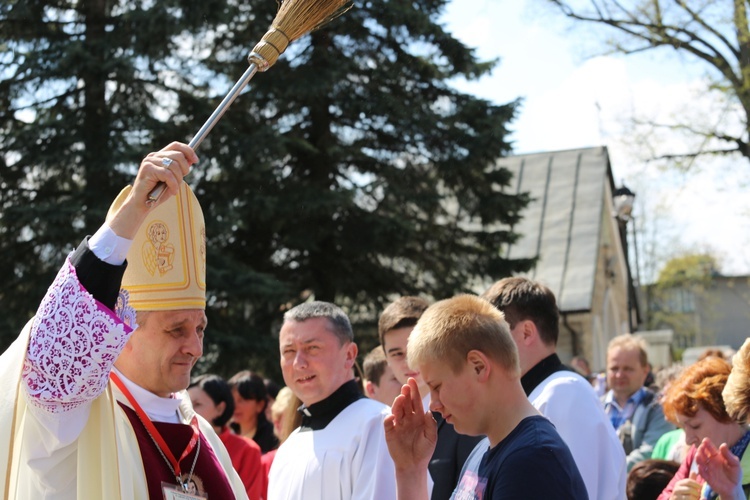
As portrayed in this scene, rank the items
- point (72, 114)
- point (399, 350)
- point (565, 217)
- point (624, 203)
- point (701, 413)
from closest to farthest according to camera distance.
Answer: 1. point (701, 413)
2. point (399, 350)
3. point (72, 114)
4. point (624, 203)
5. point (565, 217)

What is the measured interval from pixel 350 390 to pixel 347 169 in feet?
43.4

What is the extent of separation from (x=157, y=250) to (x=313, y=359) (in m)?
1.42

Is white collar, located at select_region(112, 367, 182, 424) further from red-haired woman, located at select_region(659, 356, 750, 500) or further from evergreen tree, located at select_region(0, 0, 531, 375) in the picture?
evergreen tree, located at select_region(0, 0, 531, 375)

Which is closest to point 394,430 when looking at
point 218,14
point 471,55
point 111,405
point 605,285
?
point 111,405

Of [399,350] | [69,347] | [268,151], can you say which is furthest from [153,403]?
[268,151]

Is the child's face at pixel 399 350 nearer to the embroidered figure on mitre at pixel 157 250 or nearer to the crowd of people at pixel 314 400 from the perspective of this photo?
the crowd of people at pixel 314 400

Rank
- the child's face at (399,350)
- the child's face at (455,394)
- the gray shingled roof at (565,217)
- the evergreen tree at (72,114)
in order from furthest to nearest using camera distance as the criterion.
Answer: the gray shingled roof at (565,217) → the evergreen tree at (72,114) → the child's face at (399,350) → the child's face at (455,394)

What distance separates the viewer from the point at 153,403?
3615mm

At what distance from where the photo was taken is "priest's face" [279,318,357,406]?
16.0 ft

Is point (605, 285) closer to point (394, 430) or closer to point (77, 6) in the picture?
point (77, 6)

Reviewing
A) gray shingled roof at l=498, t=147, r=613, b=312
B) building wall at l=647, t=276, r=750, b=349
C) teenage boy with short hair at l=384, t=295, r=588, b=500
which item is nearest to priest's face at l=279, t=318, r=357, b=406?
teenage boy with short hair at l=384, t=295, r=588, b=500

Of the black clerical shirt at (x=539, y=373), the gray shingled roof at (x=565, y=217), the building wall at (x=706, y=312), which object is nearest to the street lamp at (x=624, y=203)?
the gray shingled roof at (x=565, y=217)

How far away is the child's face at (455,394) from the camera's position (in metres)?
3.10

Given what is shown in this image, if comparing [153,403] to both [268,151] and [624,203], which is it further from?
[624,203]
